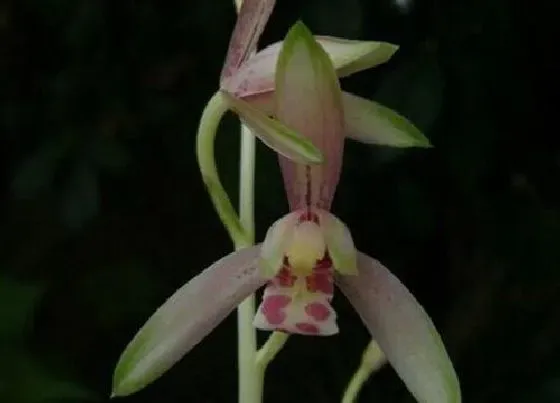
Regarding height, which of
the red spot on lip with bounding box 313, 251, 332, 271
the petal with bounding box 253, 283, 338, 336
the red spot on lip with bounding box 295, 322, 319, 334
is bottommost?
the red spot on lip with bounding box 295, 322, 319, 334

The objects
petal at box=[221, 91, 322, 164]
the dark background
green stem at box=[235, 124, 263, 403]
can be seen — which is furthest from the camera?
the dark background

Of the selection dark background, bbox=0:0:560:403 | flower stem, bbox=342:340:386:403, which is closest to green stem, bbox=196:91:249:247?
flower stem, bbox=342:340:386:403

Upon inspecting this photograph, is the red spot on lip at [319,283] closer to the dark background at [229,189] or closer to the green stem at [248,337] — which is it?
the green stem at [248,337]

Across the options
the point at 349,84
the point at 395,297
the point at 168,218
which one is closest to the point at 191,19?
the point at 349,84

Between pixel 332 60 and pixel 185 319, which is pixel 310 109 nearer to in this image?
pixel 332 60

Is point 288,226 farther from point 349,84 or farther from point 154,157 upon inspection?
point 154,157

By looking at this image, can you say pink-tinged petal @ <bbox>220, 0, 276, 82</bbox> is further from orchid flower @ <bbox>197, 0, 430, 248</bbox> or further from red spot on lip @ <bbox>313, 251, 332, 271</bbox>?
red spot on lip @ <bbox>313, 251, 332, 271</bbox>

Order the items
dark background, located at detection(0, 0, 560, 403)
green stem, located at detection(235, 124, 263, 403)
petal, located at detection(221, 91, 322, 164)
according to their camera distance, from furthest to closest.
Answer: dark background, located at detection(0, 0, 560, 403), green stem, located at detection(235, 124, 263, 403), petal, located at detection(221, 91, 322, 164)

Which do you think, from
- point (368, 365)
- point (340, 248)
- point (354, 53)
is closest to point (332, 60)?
point (354, 53)
